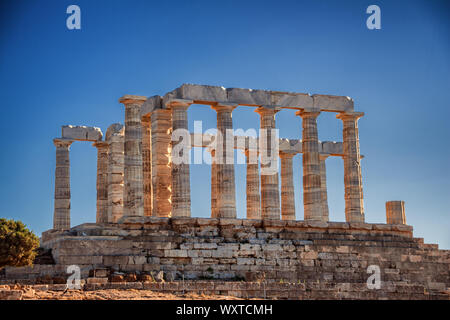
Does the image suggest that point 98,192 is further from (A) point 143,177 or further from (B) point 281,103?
(B) point 281,103

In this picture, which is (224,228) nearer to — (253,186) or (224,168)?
(224,168)

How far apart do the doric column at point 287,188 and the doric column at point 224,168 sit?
1033 cm

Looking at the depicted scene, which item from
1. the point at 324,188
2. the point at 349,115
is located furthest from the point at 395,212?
the point at 324,188

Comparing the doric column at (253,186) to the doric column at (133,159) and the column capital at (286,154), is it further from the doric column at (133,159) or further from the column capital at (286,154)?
the doric column at (133,159)

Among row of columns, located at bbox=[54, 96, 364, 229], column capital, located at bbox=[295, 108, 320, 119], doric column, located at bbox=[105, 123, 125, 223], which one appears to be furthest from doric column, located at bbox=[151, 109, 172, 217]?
column capital, located at bbox=[295, 108, 320, 119]

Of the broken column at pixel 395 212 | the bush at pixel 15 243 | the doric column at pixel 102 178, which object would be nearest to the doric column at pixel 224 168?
the doric column at pixel 102 178

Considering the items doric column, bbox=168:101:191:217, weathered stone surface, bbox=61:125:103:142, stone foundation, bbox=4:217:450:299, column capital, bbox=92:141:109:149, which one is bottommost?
stone foundation, bbox=4:217:450:299

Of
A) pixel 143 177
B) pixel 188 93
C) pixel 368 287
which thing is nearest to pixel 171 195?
pixel 143 177

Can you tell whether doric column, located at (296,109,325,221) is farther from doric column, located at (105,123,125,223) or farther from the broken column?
doric column, located at (105,123,125,223)

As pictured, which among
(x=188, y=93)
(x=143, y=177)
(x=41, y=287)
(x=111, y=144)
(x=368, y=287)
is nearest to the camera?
(x=41, y=287)

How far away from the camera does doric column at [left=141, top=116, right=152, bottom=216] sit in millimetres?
46406

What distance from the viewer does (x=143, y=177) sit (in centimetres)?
4672

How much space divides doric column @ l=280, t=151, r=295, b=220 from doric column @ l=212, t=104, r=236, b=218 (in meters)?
10.3
